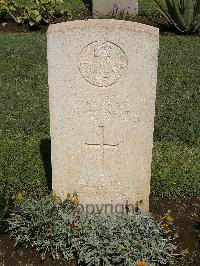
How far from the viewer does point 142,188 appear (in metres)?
3.93

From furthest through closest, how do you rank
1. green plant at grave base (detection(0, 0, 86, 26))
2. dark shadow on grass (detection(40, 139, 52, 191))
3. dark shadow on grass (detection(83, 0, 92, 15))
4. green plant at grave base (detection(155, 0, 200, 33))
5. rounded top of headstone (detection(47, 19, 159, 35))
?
dark shadow on grass (detection(83, 0, 92, 15)) → green plant at grave base (detection(0, 0, 86, 26)) → green plant at grave base (detection(155, 0, 200, 33)) → dark shadow on grass (detection(40, 139, 52, 191)) → rounded top of headstone (detection(47, 19, 159, 35))

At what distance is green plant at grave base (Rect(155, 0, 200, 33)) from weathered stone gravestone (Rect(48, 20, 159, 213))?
5.64 meters

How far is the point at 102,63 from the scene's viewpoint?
343 centimetres

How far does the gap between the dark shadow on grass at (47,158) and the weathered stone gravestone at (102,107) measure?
737 millimetres

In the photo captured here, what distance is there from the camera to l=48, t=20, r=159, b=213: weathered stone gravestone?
3.35 meters

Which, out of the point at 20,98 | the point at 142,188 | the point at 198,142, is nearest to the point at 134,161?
the point at 142,188

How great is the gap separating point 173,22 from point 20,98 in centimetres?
378

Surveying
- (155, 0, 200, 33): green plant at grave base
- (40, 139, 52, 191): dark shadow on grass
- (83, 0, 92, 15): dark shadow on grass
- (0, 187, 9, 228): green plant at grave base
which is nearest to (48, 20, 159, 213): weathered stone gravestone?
(0, 187, 9, 228): green plant at grave base

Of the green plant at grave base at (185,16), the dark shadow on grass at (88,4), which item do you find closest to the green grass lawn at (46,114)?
the green plant at grave base at (185,16)

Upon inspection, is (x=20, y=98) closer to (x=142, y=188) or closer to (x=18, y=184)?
(x=18, y=184)

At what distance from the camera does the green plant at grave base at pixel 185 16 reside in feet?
29.2

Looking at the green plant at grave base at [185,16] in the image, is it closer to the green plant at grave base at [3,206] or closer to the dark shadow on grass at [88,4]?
the dark shadow on grass at [88,4]

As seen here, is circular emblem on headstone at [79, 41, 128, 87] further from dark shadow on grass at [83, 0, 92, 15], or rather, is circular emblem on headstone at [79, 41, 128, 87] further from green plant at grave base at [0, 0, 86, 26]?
Answer: dark shadow on grass at [83, 0, 92, 15]

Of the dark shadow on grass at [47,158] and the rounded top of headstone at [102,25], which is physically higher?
the rounded top of headstone at [102,25]
